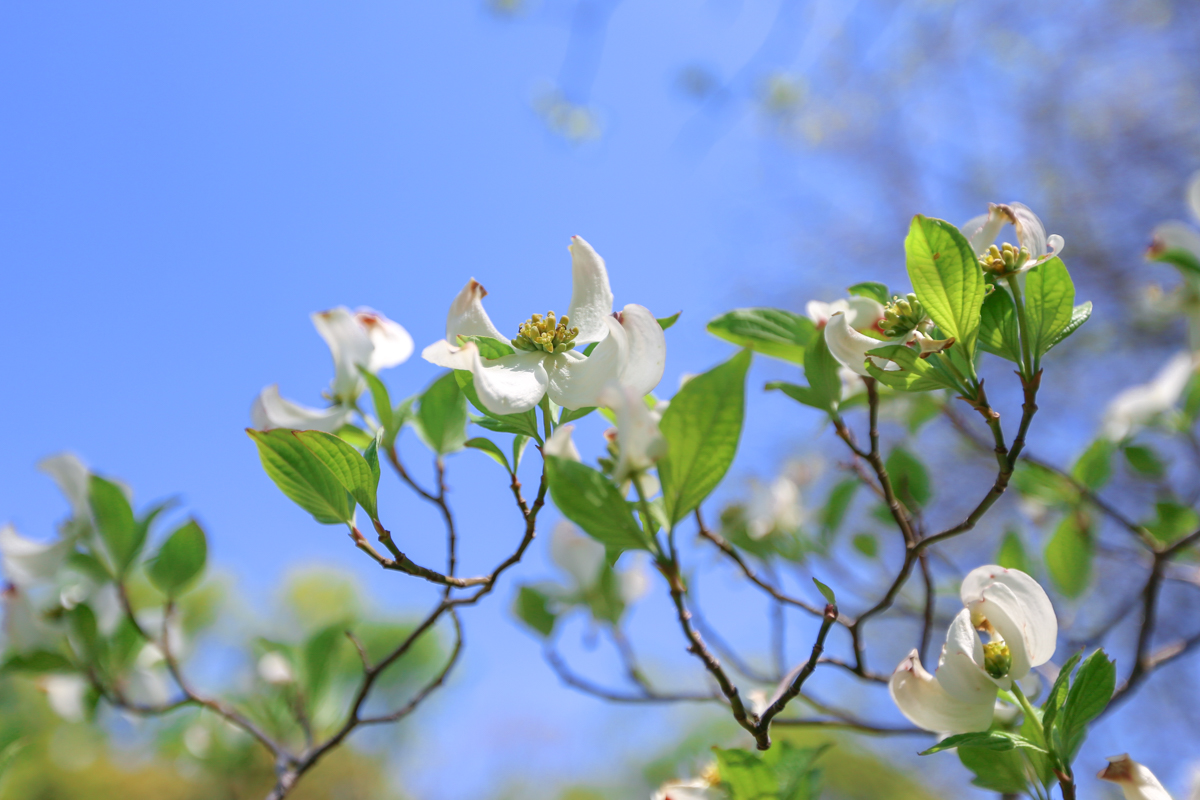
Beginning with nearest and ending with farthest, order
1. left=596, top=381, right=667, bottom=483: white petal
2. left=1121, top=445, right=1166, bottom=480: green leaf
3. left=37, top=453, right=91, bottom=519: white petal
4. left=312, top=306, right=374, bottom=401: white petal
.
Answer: left=596, top=381, right=667, bottom=483: white petal → left=312, top=306, right=374, bottom=401: white petal → left=37, top=453, right=91, bottom=519: white petal → left=1121, top=445, right=1166, bottom=480: green leaf

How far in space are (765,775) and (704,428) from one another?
0.23 m

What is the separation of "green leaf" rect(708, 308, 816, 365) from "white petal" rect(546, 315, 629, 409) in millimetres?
101

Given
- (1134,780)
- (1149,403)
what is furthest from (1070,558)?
(1134,780)

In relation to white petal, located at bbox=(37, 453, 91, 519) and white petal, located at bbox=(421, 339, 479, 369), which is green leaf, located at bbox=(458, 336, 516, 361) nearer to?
white petal, located at bbox=(421, 339, 479, 369)

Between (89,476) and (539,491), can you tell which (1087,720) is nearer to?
(539,491)

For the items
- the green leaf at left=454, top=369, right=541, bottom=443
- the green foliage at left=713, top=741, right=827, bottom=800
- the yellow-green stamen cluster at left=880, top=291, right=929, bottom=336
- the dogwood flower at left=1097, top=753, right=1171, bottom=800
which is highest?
the yellow-green stamen cluster at left=880, top=291, right=929, bottom=336

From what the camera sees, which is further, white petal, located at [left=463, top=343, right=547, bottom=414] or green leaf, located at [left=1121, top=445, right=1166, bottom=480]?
green leaf, located at [left=1121, top=445, right=1166, bottom=480]

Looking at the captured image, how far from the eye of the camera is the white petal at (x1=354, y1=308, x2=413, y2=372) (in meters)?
0.53

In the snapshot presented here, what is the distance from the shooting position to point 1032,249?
381 mm


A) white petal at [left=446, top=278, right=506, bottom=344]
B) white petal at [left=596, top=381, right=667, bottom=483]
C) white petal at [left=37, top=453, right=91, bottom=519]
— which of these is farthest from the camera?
white petal at [left=37, top=453, right=91, bottom=519]

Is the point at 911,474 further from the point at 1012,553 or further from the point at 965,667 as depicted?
the point at 965,667

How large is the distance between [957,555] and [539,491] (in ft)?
11.2

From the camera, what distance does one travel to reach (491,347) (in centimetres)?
37

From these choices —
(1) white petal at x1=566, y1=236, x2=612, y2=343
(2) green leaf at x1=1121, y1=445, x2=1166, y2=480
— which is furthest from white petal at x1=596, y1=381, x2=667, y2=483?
(2) green leaf at x1=1121, y1=445, x2=1166, y2=480
